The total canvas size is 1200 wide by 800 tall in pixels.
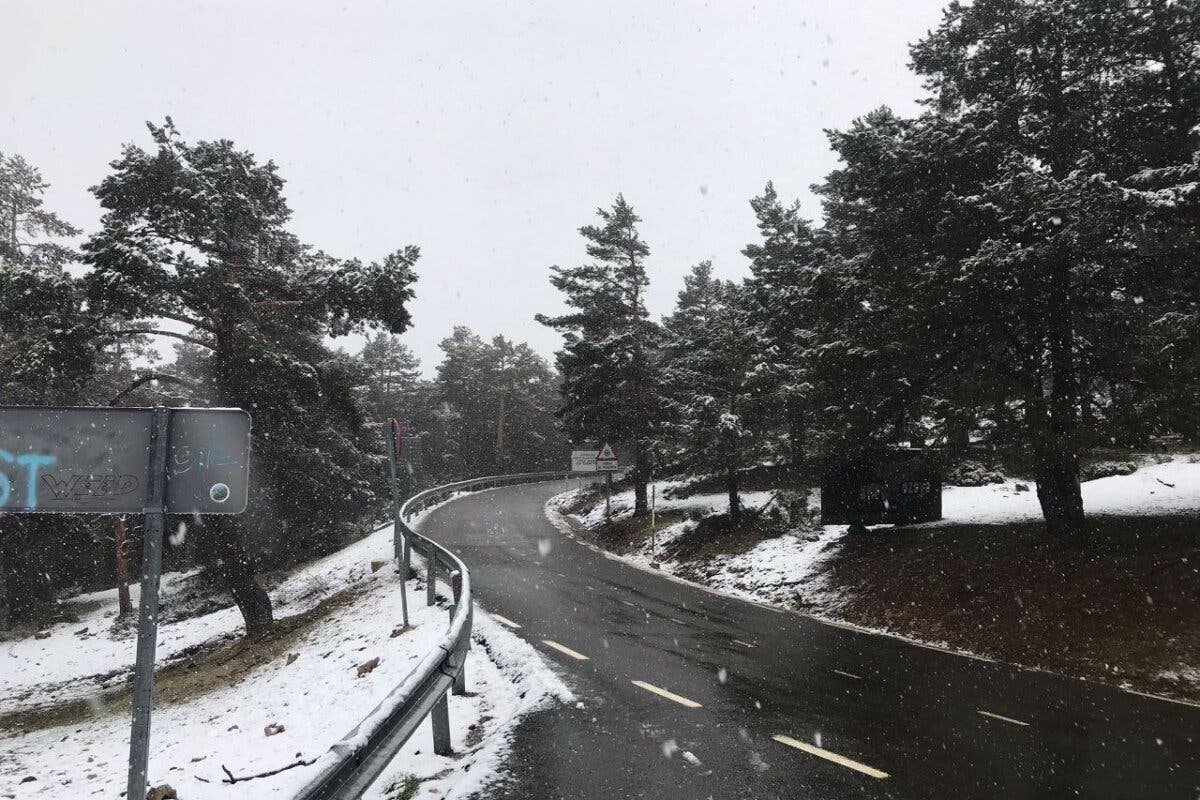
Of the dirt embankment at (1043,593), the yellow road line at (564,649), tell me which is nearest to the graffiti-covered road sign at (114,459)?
the yellow road line at (564,649)

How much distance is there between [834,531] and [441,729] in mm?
15822

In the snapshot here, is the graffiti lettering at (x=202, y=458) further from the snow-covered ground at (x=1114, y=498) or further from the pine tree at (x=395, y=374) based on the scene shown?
the pine tree at (x=395, y=374)

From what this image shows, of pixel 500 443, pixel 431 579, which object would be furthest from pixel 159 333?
pixel 500 443

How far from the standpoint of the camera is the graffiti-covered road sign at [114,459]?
3.56 metres

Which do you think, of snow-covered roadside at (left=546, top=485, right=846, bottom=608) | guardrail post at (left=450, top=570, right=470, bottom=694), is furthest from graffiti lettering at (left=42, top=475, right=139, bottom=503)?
snow-covered roadside at (left=546, top=485, right=846, bottom=608)

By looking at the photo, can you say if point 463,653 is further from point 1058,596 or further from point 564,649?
point 1058,596

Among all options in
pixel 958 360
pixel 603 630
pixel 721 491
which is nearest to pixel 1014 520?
pixel 958 360

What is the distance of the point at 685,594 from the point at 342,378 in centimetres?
1134

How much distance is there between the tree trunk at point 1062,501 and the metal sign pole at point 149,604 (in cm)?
1406

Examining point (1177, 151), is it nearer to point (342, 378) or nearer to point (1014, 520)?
point (1014, 520)

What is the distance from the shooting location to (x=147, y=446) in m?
3.78

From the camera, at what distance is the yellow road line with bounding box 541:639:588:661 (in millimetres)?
9531

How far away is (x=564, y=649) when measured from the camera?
1002 centimetres

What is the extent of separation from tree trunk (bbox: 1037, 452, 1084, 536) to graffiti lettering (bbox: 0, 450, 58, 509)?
1456cm
